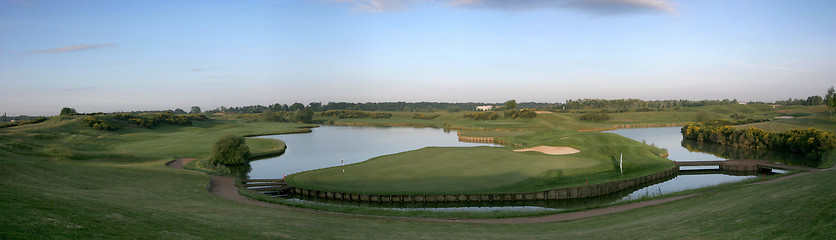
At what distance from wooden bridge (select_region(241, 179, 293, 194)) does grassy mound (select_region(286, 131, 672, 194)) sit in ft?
2.45

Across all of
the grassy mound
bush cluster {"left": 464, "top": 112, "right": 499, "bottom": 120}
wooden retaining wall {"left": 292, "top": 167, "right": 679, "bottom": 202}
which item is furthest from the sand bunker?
bush cluster {"left": 464, "top": 112, "right": 499, "bottom": 120}

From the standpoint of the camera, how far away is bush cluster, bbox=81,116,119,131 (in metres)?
78.8

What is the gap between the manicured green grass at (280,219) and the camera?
10.1 meters

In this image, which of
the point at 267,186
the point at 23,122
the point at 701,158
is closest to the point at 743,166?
the point at 701,158

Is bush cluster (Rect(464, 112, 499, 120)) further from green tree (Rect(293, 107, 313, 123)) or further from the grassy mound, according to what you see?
the grassy mound

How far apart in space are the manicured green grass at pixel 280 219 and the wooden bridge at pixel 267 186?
7771 mm

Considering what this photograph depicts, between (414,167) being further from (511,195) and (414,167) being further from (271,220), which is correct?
(271,220)

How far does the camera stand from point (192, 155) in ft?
174

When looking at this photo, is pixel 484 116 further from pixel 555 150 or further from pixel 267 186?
pixel 267 186

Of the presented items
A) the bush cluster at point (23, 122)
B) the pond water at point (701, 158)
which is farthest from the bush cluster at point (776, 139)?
the bush cluster at point (23, 122)

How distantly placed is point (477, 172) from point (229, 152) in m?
28.0

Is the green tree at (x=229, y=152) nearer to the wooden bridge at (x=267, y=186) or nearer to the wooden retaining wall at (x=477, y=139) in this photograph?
the wooden bridge at (x=267, y=186)

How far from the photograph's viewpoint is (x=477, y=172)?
35344mm

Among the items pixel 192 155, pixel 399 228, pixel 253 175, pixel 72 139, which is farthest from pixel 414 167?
pixel 72 139
